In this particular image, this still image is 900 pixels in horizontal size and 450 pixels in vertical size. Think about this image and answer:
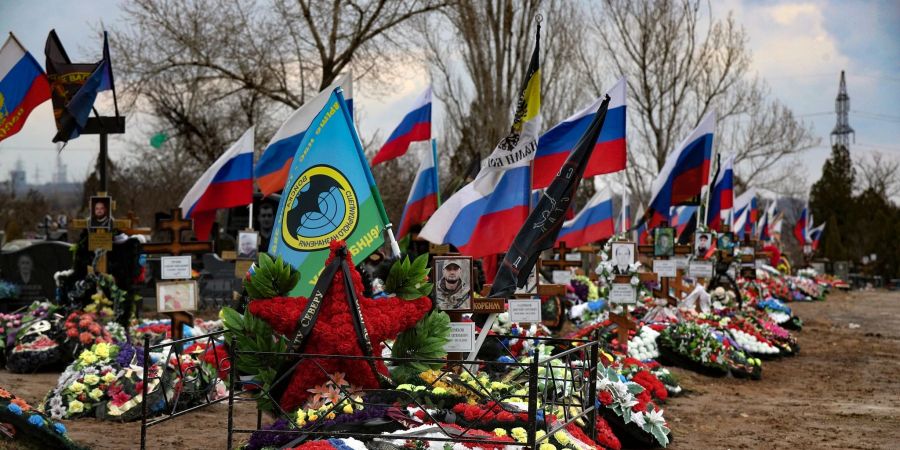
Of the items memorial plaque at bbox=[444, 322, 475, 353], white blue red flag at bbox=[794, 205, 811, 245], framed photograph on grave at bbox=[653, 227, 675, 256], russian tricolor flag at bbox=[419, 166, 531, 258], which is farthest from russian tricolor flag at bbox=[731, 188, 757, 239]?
memorial plaque at bbox=[444, 322, 475, 353]

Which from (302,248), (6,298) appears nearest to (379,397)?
(302,248)

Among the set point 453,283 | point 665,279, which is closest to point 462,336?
point 453,283

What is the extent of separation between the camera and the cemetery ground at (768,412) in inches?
386

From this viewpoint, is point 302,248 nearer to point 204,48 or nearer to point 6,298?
point 6,298

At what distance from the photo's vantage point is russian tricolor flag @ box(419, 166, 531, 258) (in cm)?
998

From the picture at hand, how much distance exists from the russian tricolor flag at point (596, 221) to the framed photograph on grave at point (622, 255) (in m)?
5.76

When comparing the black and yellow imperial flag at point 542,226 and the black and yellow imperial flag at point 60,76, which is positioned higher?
the black and yellow imperial flag at point 60,76

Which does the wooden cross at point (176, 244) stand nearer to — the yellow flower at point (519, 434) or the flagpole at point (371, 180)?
the flagpole at point (371, 180)

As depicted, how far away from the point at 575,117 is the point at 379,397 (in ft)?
20.5

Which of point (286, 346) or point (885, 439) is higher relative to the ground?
point (286, 346)

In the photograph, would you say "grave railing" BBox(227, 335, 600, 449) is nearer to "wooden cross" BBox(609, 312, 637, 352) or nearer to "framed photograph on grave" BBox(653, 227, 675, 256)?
"wooden cross" BBox(609, 312, 637, 352)

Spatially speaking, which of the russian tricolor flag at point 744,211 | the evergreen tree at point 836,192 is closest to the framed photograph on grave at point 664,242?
the russian tricolor flag at point 744,211

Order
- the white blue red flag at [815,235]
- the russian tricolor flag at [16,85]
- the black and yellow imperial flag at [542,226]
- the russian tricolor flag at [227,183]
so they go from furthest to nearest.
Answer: the white blue red flag at [815,235]
the russian tricolor flag at [227,183]
the russian tricolor flag at [16,85]
the black and yellow imperial flag at [542,226]

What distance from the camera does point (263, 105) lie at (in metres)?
29.8
